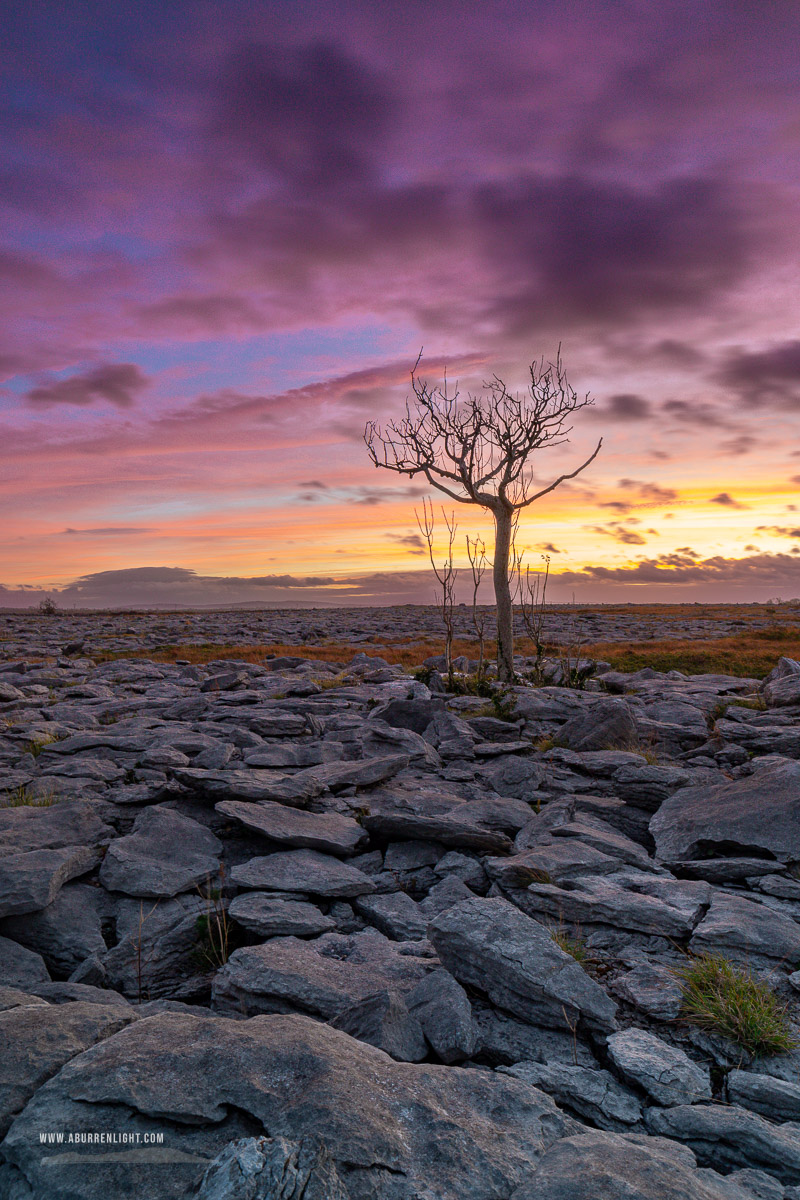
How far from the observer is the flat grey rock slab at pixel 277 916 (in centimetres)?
603

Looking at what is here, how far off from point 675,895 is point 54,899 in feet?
19.1

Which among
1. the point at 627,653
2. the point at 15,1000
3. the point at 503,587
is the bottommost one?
the point at 15,1000

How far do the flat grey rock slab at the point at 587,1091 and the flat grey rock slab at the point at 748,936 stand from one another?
1.84 m

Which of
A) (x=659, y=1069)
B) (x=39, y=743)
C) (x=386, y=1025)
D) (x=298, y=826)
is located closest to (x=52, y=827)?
(x=298, y=826)

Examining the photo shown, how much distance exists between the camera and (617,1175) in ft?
9.46

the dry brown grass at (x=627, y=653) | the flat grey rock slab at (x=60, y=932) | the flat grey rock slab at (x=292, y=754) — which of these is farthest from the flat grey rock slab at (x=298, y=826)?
the dry brown grass at (x=627, y=653)

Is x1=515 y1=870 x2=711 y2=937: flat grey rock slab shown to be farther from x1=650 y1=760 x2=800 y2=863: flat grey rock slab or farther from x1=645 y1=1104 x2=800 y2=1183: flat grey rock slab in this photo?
x1=645 y1=1104 x2=800 y2=1183: flat grey rock slab

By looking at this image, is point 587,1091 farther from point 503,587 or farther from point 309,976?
point 503,587

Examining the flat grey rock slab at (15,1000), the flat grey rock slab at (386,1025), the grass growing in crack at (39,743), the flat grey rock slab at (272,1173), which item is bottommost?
the flat grey rock slab at (386,1025)

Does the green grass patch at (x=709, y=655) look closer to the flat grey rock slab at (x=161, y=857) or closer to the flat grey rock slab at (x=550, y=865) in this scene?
the flat grey rock slab at (x=550, y=865)

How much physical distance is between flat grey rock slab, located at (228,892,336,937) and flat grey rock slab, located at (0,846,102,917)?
1.63 meters

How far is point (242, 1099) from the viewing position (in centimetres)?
319

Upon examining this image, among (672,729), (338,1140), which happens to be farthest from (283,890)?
(672,729)

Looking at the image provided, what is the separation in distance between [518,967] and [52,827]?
17.9 feet
